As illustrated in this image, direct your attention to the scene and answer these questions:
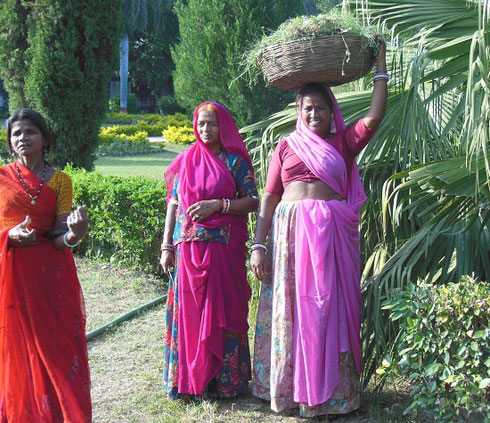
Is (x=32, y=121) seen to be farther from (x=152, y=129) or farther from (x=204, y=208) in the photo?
(x=152, y=129)

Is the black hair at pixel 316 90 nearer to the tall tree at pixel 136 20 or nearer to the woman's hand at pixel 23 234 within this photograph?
the woman's hand at pixel 23 234

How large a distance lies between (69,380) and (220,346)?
95 centimetres

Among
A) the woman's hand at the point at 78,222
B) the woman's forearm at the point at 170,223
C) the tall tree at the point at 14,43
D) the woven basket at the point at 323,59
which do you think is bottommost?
the woman's forearm at the point at 170,223

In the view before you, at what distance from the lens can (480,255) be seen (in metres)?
4.06

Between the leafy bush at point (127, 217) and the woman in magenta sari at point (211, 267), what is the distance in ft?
9.57

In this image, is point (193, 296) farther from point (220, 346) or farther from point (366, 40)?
point (366, 40)

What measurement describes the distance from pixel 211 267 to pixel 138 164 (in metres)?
13.1

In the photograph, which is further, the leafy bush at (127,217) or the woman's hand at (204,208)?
the leafy bush at (127,217)

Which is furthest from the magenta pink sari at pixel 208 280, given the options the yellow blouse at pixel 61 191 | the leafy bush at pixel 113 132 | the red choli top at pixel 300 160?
the leafy bush at pixel 113 132

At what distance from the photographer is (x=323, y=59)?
3.64m

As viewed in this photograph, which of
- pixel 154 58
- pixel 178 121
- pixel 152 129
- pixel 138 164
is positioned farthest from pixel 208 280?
pixel 154 58

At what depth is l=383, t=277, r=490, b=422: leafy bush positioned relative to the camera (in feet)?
10.3

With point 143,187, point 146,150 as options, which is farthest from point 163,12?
point 143,187

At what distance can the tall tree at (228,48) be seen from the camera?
1557 cm
